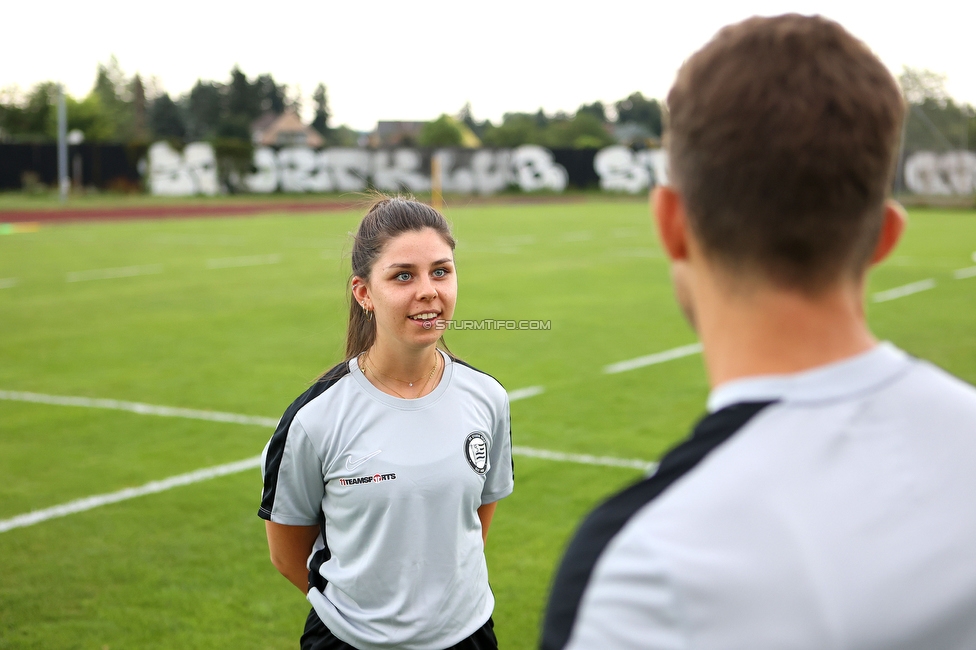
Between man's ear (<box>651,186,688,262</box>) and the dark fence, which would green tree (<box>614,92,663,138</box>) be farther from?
man's ear (<box>651,186,688,262</box>)

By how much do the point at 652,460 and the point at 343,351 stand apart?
400 cm

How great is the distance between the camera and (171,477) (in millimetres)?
6723

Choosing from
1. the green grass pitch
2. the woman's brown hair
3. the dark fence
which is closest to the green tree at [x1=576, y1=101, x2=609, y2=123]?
the dark fence

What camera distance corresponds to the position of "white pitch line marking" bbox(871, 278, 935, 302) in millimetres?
15368

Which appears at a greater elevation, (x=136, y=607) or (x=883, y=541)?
(x=883, y=541)

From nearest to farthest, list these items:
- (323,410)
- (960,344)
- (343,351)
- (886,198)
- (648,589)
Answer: (648,589)
(886,198)
(323,410)
(343,351)
(960,344)

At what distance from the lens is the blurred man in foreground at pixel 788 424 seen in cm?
108

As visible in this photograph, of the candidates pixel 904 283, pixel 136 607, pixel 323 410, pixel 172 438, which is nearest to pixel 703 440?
pixel 323 410

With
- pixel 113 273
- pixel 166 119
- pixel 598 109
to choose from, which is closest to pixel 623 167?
pixel 113 273

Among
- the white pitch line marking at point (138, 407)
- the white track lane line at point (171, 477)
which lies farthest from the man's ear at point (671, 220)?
the white pitch line marking at point (138, 407)

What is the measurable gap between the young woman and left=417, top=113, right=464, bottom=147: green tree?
247 ft

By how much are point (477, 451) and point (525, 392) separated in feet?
20.0

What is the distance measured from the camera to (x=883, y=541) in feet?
3.69

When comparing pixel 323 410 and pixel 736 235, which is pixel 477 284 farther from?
pixel 736 235
